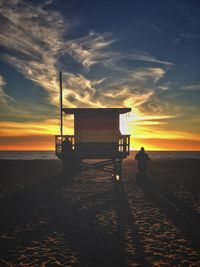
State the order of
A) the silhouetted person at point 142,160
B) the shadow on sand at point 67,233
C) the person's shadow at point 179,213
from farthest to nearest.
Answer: the silhouetted person at point 142,160 → the person's shadow at point 179,213 → the shadow on sand at point 67,233

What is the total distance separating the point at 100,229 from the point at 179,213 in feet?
11.8

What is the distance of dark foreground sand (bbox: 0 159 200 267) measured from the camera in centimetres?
668

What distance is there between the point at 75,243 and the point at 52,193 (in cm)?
789

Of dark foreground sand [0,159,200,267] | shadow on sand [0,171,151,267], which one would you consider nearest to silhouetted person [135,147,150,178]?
dark foreground sand [0,159,200,267]

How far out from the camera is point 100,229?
894cm

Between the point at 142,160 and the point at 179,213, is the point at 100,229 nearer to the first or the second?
the point at 179,213

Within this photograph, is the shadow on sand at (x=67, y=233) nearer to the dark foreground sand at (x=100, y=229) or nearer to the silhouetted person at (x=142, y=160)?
the dark foreground sand at (x=100, y=229)

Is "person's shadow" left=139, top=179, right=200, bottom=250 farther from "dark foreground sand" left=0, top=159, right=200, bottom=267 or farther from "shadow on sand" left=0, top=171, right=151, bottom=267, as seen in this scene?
"shadow on sand" left=0, top=171, right=151, bottom=267

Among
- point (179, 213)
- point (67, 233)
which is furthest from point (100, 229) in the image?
point (179, 213)

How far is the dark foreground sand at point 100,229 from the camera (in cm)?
668

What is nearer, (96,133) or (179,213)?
(179,213)

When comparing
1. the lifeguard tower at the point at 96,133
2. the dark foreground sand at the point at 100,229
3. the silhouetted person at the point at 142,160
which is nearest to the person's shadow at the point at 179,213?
the dark foreground sand at the point at 100,229

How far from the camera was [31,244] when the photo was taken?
762 centimetres

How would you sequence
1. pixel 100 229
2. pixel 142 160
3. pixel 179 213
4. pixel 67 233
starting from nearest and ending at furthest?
pixel 67 233, pixel 100 229, pixel 179 213, pixel 142 160
